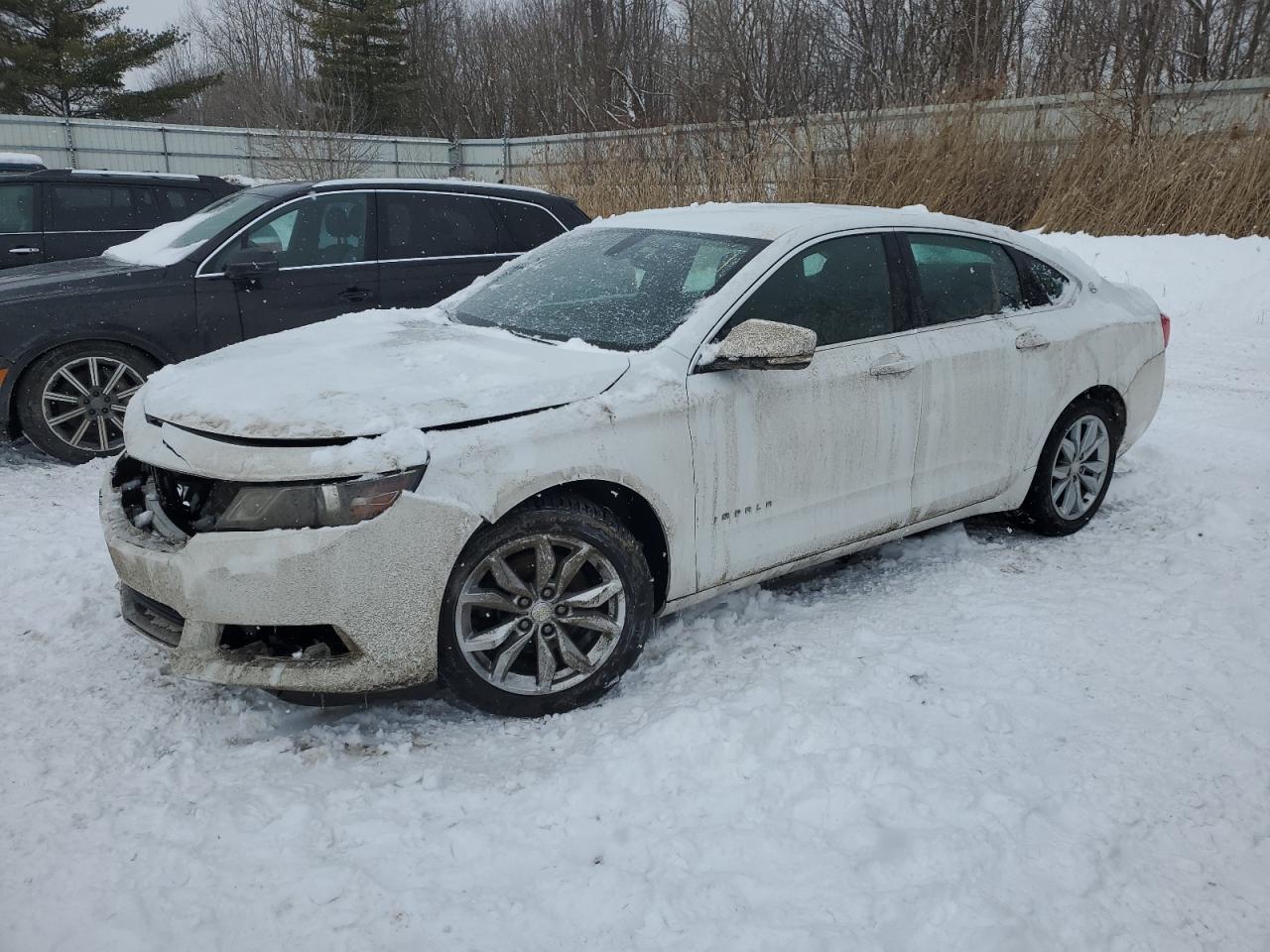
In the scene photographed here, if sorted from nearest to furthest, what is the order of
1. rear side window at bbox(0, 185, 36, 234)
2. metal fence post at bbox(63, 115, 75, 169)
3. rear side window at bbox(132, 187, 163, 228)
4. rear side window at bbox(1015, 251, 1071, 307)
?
rear side window at bbox(1015, 251, 1071, 307) → rear side window at bbox(0, 185, 36, 234) → rear side window at bbox(132, 187, 163, 228) → metal fence post at bbox(63, 115, 75, 169)

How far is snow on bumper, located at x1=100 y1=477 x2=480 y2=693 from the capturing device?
111 inches

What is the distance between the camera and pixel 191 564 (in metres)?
2.89

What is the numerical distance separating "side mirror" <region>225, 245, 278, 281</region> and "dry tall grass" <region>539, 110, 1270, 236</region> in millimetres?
9447

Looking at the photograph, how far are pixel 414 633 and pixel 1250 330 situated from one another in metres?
9.70

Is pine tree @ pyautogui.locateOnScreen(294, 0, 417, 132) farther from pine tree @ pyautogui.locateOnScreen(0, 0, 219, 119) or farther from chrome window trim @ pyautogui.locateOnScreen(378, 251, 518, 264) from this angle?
chrome window trim @ pyautogui.locateOnScreen(378, 251, 518, 264)

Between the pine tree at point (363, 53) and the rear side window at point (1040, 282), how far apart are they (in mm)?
37816

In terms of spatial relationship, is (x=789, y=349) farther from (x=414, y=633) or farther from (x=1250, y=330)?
(x=1250, y=330)

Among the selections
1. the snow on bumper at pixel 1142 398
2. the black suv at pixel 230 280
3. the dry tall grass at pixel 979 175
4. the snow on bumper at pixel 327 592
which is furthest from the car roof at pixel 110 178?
the snow on bumper at pixel 1142 398

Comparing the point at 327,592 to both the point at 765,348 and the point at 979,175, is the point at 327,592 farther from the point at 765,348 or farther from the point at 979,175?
the point at 979,175

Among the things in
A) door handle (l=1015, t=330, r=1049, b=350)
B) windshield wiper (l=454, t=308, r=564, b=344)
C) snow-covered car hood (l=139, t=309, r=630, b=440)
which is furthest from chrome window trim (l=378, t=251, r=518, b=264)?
door handle (l=1015, t=330, r=1049, b=350)

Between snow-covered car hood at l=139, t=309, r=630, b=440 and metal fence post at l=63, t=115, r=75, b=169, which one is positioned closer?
snow-covered car hood at l=139, t=309, r=630, b=440

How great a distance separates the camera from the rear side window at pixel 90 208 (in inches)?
375

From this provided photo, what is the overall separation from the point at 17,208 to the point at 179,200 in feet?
4.71

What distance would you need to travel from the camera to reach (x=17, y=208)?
9.36m
